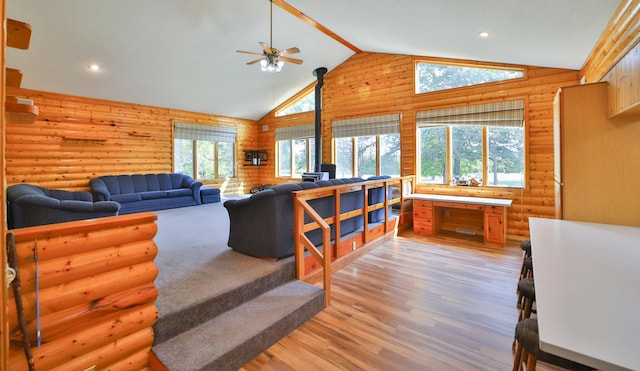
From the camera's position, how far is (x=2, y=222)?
37.3 inches

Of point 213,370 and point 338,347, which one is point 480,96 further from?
point 213,370

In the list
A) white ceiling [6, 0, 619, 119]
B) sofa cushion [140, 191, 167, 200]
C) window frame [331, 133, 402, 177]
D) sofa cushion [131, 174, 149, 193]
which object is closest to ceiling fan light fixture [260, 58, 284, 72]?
white ceiling [6, 0, 619, 119]

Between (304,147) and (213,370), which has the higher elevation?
(304,147)

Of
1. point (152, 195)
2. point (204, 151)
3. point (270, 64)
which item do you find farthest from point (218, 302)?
point (204, 151)

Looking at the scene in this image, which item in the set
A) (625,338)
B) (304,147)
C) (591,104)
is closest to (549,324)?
(625,338)

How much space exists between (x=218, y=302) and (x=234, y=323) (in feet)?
0.72

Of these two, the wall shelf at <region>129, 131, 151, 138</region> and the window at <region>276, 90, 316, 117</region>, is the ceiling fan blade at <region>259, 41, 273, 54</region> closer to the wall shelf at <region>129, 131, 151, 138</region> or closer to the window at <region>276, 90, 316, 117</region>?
the window at <region>276, 90, 316, 117</region>

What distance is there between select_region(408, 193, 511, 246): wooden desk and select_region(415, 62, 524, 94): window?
2.22 meters

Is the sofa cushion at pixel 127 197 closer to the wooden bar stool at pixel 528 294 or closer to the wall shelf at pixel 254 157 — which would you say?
the wall shelf at pixel 254 157

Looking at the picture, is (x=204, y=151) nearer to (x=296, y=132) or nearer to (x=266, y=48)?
(x=296, y=132)

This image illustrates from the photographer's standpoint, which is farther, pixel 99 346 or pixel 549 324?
pixel 99 346

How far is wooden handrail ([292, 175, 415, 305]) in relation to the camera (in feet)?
9.05

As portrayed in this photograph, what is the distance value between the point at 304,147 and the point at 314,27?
350cm

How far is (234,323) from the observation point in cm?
216
